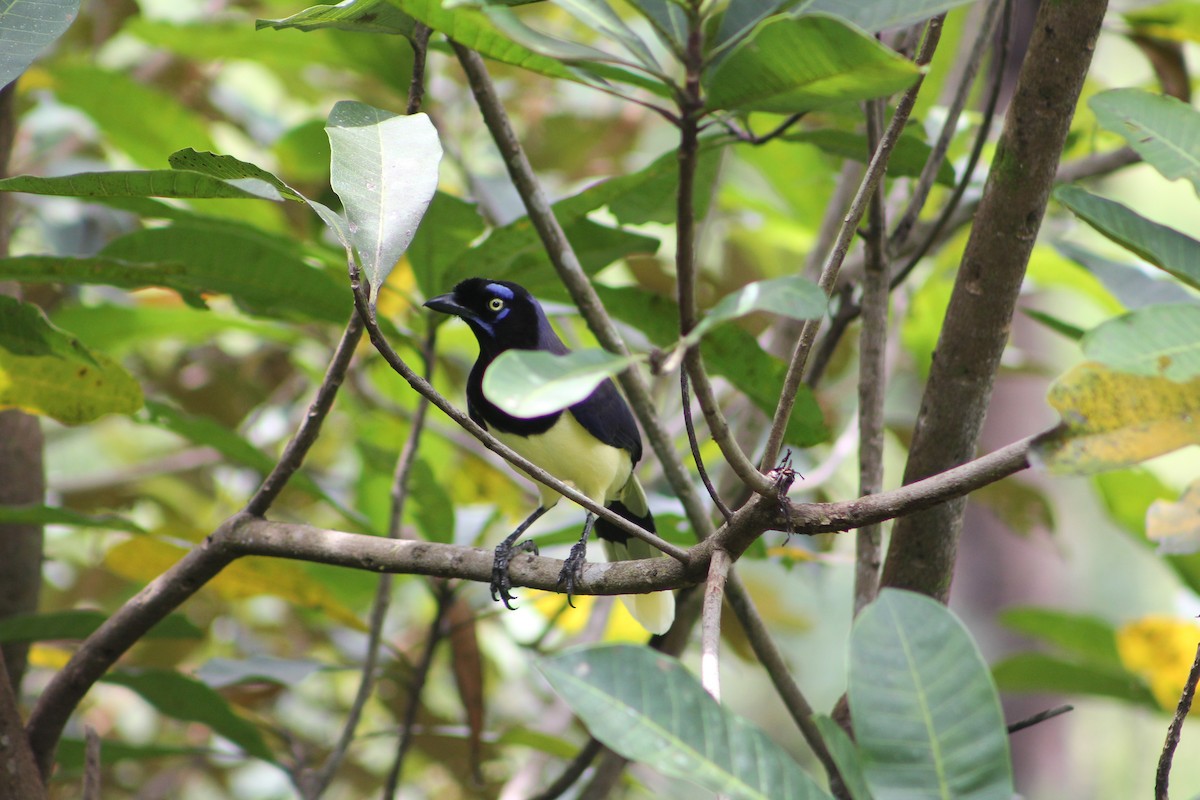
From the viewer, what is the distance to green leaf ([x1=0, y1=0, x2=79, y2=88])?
1712mm

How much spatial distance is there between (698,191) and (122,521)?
153 centimetres

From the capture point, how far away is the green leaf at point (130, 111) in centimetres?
335

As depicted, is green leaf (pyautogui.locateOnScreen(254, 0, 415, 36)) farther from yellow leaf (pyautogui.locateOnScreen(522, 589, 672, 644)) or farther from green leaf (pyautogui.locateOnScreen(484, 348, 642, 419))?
yellow leaf (pyautogui.locateOnScreen(522, 589, 672, 644))

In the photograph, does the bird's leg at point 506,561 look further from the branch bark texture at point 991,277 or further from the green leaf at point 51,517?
the green leaf at point 51,517

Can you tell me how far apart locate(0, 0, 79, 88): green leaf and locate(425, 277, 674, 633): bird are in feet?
3.95

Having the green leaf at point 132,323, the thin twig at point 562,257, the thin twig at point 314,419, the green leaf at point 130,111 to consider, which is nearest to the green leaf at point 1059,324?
the thin twig at point 562,257

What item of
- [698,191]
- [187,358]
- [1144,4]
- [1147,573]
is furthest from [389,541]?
[1147,573]

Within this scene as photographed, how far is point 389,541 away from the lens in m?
1.91

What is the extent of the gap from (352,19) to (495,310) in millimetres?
1368

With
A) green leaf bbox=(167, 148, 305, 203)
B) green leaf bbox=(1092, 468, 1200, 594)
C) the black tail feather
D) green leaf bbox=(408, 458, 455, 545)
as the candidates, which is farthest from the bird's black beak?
green leaf bbox=(1092, 468, 1200, 594)

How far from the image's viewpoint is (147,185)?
1607mm

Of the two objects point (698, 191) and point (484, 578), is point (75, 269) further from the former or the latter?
point (698, 191)

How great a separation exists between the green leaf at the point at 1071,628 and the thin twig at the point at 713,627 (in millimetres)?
2366

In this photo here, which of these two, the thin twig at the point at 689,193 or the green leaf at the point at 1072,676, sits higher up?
the green leaf at the point at 1072,676
